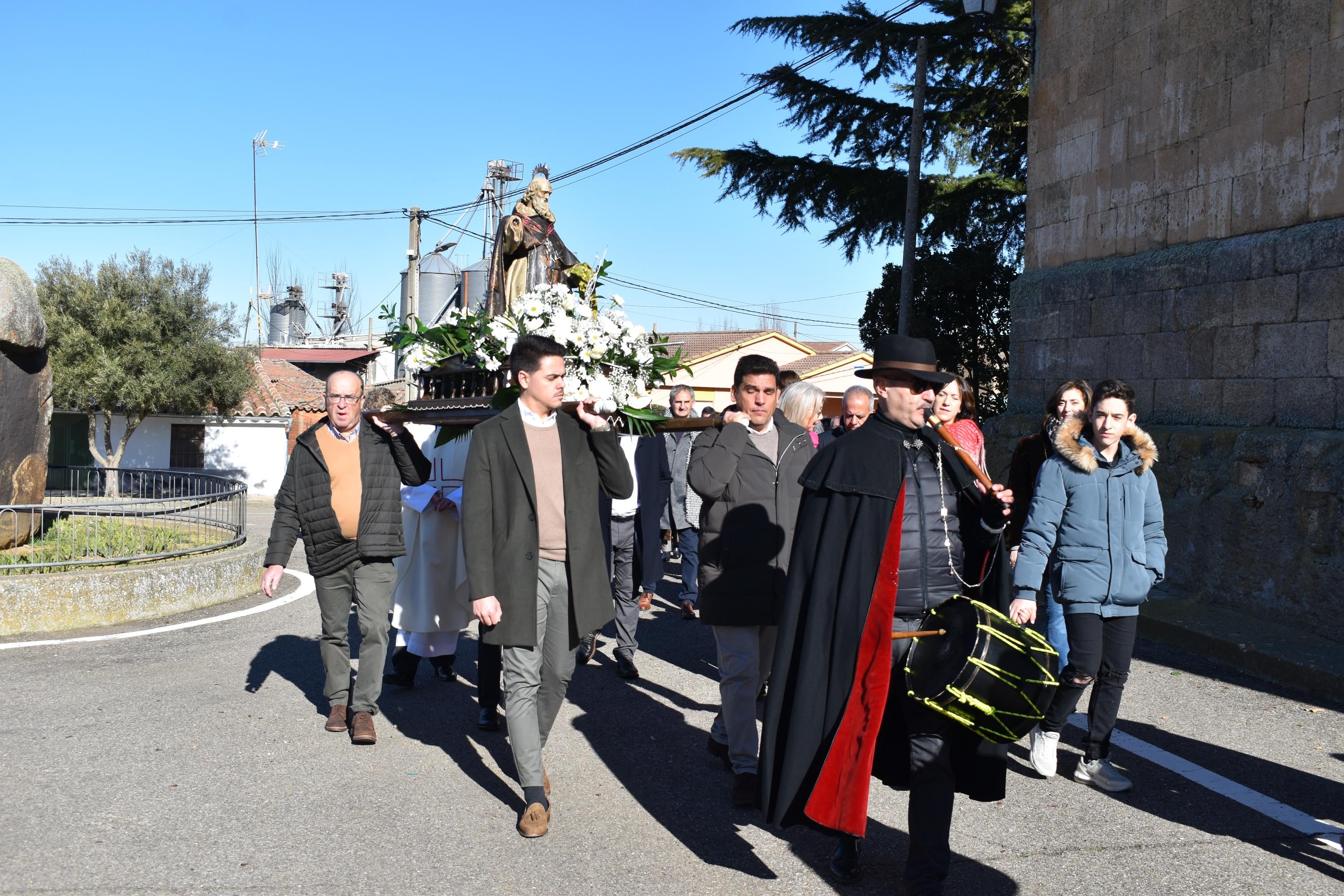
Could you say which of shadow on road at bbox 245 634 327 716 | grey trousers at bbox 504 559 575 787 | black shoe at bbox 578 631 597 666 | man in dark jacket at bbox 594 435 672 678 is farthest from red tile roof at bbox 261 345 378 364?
grey trousers at bbox 504 559 575 787

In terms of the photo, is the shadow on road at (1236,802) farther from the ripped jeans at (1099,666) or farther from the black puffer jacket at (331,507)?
the black puffer jacket at (331,507)

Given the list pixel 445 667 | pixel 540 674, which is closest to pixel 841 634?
pixel 540 674

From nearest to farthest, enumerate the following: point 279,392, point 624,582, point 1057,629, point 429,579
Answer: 1. point 1057,629
2. point 429,579
3. point 624,582
4. point 279,392

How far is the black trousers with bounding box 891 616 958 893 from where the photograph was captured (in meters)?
3.54

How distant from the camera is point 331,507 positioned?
5641mm

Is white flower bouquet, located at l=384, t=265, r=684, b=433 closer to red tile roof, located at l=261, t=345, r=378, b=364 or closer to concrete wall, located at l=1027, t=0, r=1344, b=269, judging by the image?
concrete wall, located at l=1027, t=0, r=1344, b=269

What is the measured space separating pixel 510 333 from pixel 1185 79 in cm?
761

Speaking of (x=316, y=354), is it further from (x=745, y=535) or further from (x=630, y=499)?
(x=745, y=535)

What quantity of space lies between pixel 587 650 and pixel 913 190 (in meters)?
11.2

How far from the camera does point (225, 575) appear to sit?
9.66 m

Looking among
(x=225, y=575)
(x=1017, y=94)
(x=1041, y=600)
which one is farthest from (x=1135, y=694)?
(x=1017, y=94)

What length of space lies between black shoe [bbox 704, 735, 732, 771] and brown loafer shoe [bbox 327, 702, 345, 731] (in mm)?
1944

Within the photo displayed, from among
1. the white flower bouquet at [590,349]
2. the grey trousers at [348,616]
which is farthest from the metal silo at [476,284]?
the grey trousers at [348,616]

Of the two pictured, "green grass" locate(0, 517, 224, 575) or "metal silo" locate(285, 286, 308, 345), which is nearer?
"green grass" locate(0, 517, 224, 575)
